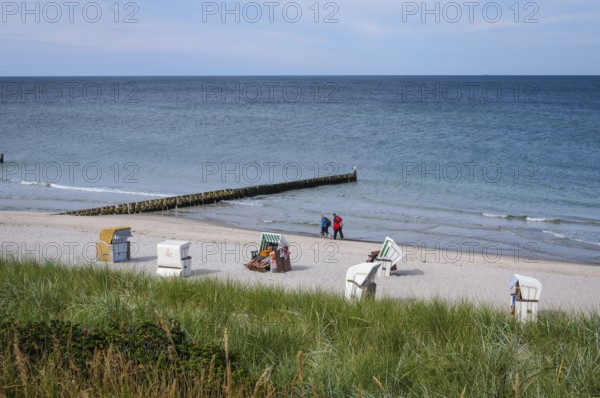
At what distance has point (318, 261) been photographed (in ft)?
65.5

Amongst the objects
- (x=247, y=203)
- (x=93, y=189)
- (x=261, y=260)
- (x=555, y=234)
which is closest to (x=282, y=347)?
(x=261, y=260)

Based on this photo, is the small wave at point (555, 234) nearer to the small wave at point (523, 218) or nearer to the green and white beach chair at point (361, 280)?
the small wave at point (523, 218)

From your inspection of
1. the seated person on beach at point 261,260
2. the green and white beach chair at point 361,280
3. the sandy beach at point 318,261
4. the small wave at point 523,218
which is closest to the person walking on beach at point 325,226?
the sandy beach at point 318,261

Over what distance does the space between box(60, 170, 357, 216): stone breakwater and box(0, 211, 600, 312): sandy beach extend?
10.0 ft

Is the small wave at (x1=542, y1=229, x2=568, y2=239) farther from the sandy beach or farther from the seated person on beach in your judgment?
the seated person on beach

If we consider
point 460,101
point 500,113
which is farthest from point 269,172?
point 460,101

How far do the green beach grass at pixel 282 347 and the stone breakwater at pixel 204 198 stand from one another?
757 inches

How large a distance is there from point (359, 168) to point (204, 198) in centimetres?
1620

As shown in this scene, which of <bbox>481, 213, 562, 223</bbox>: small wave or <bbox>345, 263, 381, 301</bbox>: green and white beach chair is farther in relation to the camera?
<bbox>481, 213, 562, 223</bbox>: small wave

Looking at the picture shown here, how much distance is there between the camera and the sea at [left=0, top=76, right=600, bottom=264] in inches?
1175

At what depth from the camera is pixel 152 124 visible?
7850cm

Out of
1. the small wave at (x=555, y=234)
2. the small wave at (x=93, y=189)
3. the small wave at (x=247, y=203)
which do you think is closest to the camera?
the small wave at (x=555, y=234)

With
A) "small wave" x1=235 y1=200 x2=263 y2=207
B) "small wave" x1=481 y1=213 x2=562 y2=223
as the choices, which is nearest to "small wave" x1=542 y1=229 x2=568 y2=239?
"small wave" x1=481 y1=213 x2=562 y2=223

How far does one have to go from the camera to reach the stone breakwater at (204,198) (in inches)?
1206
